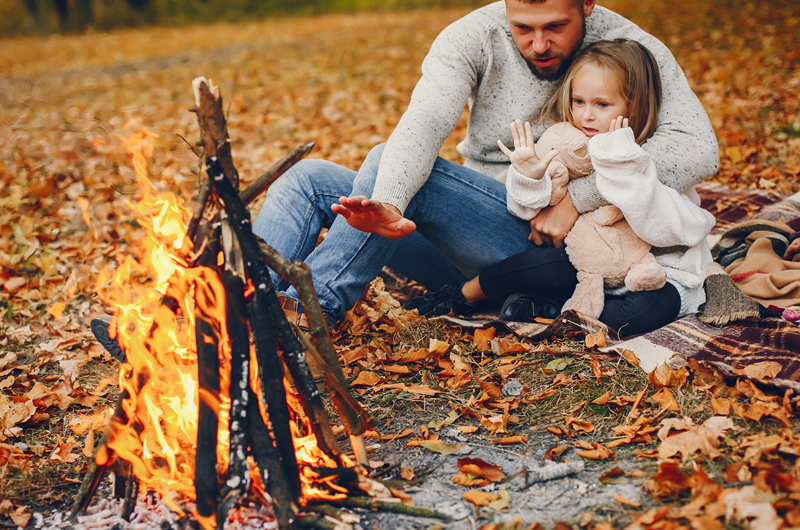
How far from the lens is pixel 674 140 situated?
2.51 m

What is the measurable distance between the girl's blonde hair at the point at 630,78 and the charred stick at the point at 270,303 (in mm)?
1676

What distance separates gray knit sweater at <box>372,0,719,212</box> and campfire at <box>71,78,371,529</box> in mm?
695

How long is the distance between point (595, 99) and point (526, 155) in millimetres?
425

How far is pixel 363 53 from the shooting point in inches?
437

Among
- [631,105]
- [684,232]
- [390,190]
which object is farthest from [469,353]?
[631,105]

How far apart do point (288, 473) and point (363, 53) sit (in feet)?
34.4

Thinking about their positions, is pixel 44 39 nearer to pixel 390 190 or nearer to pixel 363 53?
pixel 363 53

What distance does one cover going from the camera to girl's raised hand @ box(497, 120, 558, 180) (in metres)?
2.47

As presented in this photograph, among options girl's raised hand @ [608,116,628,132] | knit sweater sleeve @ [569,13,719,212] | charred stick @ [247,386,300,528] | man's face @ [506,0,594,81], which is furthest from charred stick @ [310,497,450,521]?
man's face @ [506,0,594,81]

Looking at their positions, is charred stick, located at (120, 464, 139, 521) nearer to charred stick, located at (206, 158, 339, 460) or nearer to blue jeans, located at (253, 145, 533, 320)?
charred stick, located at (206, 158, 339, 460)

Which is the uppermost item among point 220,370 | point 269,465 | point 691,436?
point 220,370

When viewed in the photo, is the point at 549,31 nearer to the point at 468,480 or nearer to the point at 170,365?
the point at 468,480

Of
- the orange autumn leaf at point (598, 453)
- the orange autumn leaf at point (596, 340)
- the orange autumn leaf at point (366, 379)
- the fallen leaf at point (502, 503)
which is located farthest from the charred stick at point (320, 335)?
the orange autumn leaf at point (596, 340)

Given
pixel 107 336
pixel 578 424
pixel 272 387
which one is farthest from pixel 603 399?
pixel 107 336
